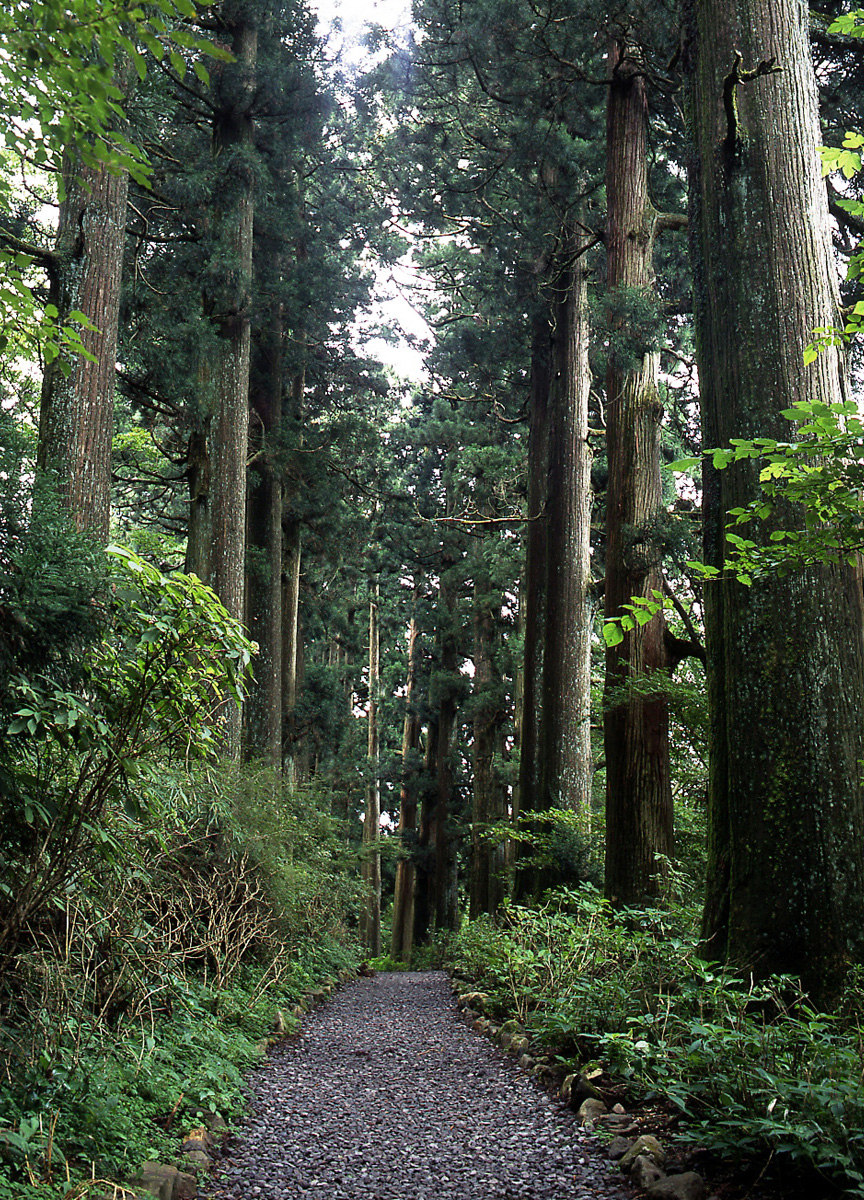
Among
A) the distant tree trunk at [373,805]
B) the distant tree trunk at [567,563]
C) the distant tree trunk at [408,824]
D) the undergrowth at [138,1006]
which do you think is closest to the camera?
the undergrowth at [138,1006]

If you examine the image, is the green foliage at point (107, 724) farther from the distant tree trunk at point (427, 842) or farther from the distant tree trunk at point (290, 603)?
the distant tree trunk at point (427, 842)

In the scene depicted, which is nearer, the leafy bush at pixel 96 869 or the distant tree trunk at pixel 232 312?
the leafy bush at pixel 96 869

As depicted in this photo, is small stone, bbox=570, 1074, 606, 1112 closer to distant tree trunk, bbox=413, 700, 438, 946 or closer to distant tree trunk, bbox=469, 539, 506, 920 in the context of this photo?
distant tree trunk, bbox=469, 539, 506, 920

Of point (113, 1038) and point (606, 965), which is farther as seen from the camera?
point (606, 965)

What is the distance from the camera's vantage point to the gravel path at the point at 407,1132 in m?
3.01

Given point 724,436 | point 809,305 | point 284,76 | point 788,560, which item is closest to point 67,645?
point 788,560

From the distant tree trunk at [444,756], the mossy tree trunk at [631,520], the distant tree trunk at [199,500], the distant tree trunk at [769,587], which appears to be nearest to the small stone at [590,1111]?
the distant tree trunk at [769,587]

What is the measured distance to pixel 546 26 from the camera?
26.6ft

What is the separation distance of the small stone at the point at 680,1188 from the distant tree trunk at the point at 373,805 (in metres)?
19.2

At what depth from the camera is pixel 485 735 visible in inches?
738

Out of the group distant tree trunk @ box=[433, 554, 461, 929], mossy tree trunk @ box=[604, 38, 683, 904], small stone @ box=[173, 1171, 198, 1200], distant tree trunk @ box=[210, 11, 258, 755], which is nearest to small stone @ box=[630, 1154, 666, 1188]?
small stone @ box=[173, 1171, 198, 1200]

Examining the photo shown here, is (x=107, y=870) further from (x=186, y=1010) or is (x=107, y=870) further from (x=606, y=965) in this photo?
(x=606, y=965)

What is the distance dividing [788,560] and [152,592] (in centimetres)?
237

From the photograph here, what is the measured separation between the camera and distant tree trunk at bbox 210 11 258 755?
922cm
